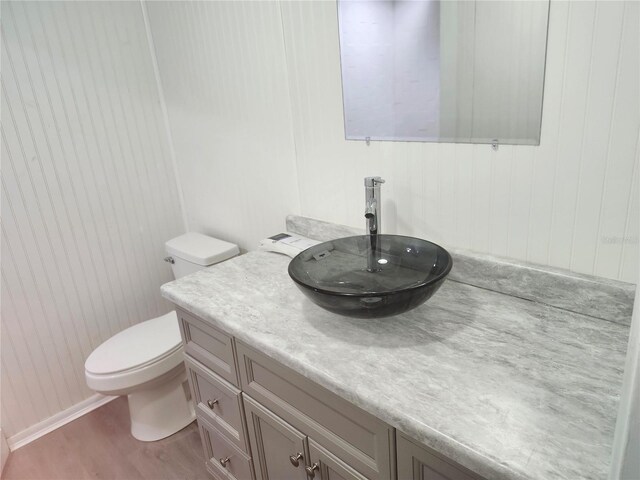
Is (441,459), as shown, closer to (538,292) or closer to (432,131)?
(538,292)

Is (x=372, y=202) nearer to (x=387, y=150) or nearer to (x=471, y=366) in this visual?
(x=387, y=150)

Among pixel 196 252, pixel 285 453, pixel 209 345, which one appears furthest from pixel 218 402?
pixel 196 252

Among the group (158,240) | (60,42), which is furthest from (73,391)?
(60,42)

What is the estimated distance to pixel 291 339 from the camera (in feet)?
3.67

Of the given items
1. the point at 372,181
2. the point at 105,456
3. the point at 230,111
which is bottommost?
the point at 105,456

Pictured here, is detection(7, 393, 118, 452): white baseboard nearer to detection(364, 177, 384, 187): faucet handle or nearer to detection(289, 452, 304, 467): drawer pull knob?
detection(289, 452, 304, 467): drawer pull knob

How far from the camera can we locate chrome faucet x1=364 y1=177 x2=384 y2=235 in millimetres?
1351

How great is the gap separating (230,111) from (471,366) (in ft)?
4.60

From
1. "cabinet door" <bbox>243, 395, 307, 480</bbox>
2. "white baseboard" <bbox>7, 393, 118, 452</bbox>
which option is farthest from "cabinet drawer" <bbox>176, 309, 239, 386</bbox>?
"white baseboard" <bbox>7, 393, 118, 452</bbox>

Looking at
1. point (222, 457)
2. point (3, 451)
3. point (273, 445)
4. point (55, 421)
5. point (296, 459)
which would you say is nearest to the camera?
point (296, 459)

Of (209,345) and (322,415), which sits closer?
(322,415)

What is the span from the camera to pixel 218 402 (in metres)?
1.52

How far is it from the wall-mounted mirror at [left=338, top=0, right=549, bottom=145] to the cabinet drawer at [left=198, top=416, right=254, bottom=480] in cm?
109

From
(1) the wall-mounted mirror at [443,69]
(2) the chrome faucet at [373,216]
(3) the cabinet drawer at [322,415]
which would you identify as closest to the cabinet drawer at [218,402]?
(3) the cabinet drawer at [322,415]
